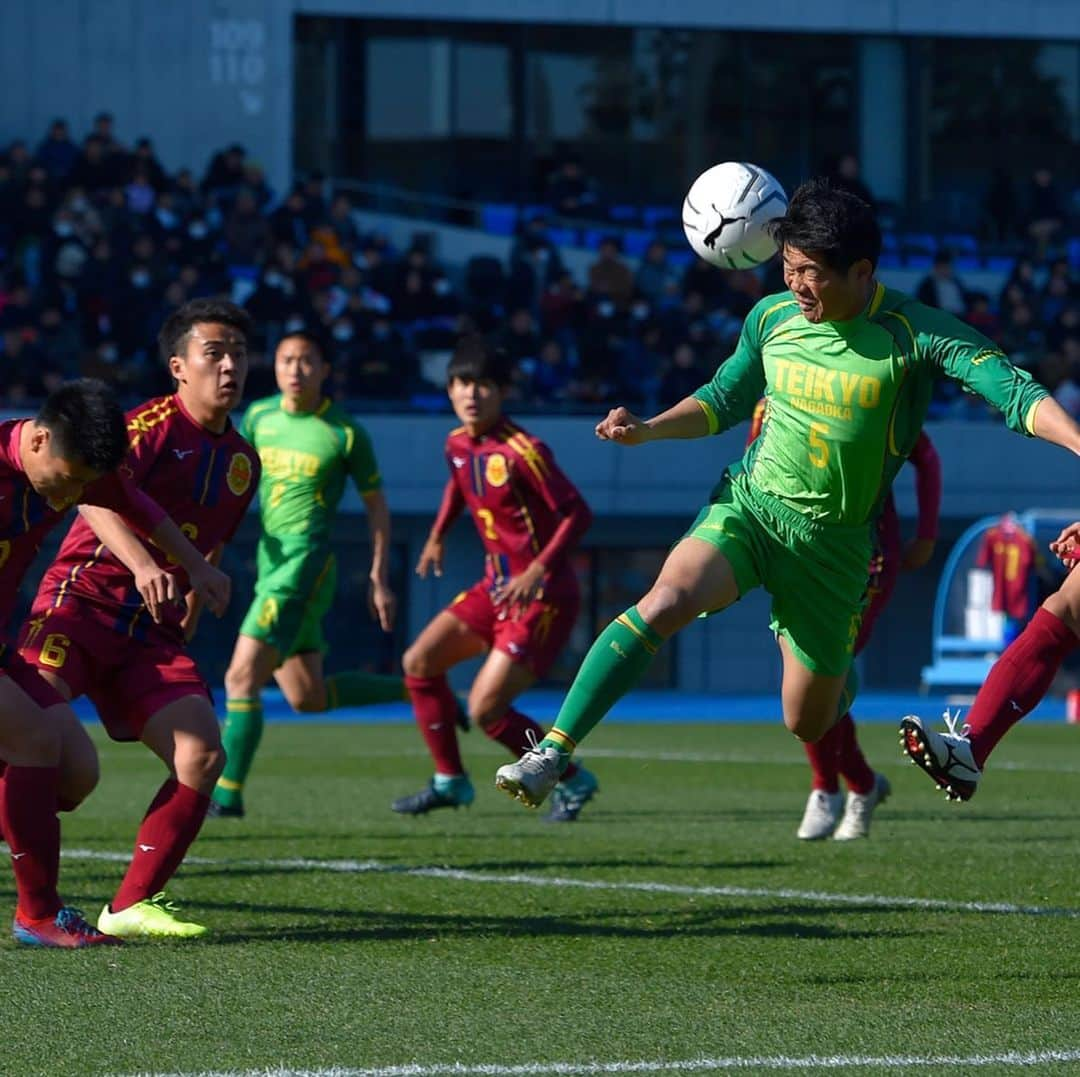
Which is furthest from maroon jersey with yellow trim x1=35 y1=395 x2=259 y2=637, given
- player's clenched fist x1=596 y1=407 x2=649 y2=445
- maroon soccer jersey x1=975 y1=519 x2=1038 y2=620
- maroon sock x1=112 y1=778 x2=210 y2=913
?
maroon soccer jersey x1=975 y1=519 x2=1038 y2=620

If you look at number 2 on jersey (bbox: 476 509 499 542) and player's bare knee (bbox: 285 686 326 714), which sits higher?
number 2 on jersey (bbox: 476 509 499 542)

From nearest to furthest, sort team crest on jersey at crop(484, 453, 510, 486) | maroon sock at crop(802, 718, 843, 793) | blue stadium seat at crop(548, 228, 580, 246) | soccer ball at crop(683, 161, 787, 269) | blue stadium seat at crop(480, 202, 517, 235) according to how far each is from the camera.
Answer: soccer ball at crop(683, 161, 787, 269) → maroon sock at crop(802, 718, 843, 793) → team crest on jersey at crop(484, 453, 510, 486) → blue stadium seat at crop(548, 228, 580, 246) → blue stadium seat at crop(480, 202, 517, 235)

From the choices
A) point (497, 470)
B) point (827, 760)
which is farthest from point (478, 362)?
point (827, 760)

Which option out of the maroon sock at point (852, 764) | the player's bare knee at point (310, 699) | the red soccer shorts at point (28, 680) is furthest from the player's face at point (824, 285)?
the player's bare knee at point (310, 699)

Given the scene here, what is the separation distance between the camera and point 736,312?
27406 mm

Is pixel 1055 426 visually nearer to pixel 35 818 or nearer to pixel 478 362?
pixel 35 818

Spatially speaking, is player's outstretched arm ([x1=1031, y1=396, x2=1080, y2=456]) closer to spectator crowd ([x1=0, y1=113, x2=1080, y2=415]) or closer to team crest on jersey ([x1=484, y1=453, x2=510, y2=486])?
team crest on jersey ([x1=484, y1=453, x2=510, y2=486])

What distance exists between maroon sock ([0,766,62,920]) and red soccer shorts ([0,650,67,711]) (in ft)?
0.68

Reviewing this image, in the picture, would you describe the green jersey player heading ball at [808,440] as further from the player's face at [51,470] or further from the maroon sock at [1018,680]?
the player's face at [51,470]

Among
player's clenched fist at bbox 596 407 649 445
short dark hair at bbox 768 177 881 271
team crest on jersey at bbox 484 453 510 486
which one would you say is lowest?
team crest on jersey at bbox 484 453 510 486

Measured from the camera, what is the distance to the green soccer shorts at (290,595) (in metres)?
9.97

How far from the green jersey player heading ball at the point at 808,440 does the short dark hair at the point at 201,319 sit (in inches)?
58.2

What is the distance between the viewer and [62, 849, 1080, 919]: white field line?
22.0ft

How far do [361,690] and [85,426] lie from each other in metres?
5.35
